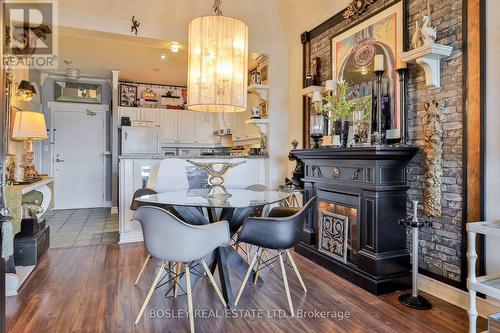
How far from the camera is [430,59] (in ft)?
7.93

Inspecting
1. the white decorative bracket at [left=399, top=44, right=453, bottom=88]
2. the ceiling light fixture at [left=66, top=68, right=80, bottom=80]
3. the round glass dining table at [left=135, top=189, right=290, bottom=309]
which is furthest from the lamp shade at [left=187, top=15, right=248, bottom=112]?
the ceiling light fixture at [left=66, top=68, right=80, bottom=80]

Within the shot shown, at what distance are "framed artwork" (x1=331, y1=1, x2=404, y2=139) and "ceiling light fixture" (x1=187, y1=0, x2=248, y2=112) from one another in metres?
1.25

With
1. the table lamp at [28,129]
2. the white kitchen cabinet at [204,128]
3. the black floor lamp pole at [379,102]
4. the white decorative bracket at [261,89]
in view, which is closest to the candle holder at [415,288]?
the black floor lamp pole at [379,102]

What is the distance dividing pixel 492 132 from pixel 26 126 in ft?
14.6

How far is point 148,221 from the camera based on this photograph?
6.42ft

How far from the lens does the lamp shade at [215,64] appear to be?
2639mm

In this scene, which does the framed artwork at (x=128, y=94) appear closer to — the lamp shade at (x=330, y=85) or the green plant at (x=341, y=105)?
the lamp shade at (x=330, y=85)

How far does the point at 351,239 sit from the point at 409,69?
157 centimetres

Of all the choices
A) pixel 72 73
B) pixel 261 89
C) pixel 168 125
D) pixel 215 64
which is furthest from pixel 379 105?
pixel 72 73

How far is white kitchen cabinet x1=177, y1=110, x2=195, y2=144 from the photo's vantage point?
7031 mm

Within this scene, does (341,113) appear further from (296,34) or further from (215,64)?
(296,34)

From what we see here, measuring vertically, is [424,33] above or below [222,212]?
above

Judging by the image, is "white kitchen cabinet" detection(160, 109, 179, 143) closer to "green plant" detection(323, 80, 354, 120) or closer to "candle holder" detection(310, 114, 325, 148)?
"candle holder" detection(310, 114, 325, 148)

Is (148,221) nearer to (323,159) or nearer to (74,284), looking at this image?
(74,284)
